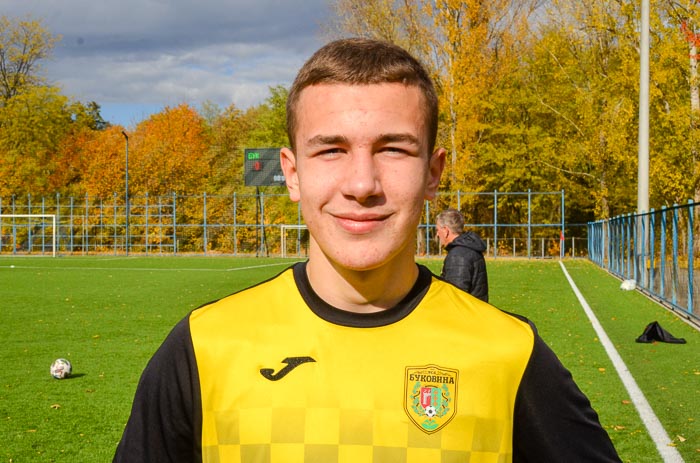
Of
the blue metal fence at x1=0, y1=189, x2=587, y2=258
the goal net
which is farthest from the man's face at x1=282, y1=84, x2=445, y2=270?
the goal net

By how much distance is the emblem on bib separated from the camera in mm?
1902

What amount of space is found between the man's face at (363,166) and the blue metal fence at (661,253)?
36.1ft

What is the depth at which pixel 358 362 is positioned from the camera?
1921mm

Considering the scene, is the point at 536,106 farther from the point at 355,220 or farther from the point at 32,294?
the point at 355,220

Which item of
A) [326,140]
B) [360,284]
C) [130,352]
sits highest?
[326,140]

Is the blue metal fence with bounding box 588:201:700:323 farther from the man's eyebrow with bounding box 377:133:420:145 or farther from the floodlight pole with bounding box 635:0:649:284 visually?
the man's eyebrow with bounding box 377:133:420:145

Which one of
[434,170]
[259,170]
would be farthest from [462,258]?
[259,170]

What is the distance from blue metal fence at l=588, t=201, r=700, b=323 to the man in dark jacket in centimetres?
466

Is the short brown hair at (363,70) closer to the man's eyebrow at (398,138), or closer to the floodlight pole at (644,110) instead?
the man's eyebrow at (398,138)

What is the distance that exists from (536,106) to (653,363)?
108ft

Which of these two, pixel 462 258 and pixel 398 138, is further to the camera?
pixel 462 258

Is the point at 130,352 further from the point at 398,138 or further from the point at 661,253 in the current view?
the point at 661,253

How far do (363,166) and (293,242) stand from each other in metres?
43.0

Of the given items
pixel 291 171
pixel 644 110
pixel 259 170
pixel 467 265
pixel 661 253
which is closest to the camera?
pixel 291 171
